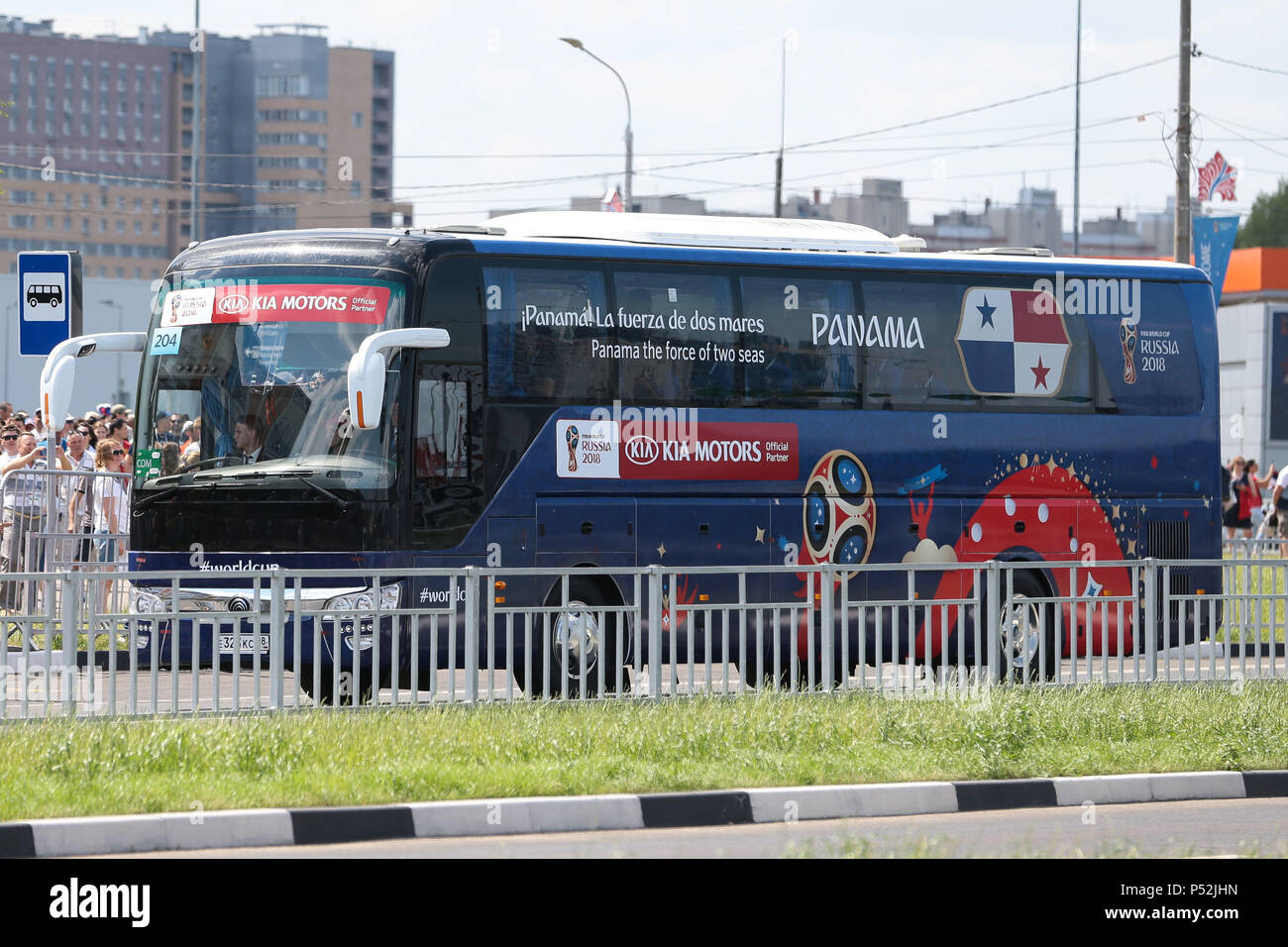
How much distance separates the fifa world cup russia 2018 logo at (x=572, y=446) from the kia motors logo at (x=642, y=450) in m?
0.48

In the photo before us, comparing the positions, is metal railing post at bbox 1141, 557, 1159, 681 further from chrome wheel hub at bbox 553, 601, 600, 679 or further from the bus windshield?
the bus windshield

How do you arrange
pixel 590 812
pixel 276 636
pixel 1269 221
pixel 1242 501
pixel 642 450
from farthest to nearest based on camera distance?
pixel 1269 221
pixel 1242 501
pixel 642 450
pixel 276 636
pixel 590 812

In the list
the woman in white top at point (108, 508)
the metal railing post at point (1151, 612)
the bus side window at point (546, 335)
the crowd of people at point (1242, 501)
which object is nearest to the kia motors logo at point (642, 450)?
the bus side window at point (546, 335)

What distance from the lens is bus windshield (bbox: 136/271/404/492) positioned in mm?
14469

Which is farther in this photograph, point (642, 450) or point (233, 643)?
point (642, 450)

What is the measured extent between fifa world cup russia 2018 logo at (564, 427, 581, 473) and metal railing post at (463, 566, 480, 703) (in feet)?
10.2

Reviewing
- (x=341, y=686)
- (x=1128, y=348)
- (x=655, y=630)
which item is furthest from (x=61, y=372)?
(x=1128, y=348)

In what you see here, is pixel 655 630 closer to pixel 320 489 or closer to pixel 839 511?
pixel 320 489

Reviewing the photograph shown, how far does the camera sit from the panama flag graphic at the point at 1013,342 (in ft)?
56.5

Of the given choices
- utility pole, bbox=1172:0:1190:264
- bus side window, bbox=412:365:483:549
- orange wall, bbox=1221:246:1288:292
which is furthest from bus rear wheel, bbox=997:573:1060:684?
orange wall, bbox=1221:246:1288:292

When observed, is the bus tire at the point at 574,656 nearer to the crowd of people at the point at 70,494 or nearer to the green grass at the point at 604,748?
the green grass at the point at 604,748

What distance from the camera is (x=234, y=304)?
14.9 m

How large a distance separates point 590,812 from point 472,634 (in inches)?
116
